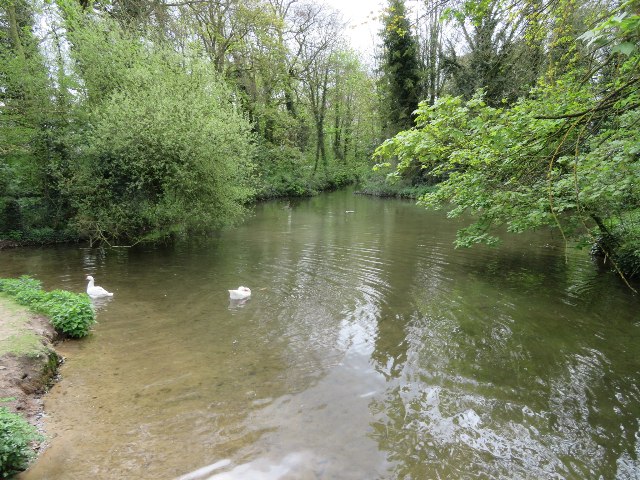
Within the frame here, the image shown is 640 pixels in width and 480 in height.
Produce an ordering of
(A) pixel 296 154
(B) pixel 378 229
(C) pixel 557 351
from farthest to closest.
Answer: (A) pixel 296 154 < (B) pixel 378 229 < (C) pixel 557 351

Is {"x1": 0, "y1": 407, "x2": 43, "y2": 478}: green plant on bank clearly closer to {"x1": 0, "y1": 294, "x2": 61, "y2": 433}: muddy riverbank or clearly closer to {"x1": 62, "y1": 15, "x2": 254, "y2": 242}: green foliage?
{"x1": 0, "y1": 294, "x2": 61, "y2": 433}: muddy riverbank

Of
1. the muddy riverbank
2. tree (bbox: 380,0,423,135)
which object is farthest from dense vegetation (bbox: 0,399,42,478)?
tree (bbox: 380,0,423,135)

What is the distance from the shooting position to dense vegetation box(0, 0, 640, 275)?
16.7 feet

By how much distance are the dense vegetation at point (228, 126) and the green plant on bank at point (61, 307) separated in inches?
236

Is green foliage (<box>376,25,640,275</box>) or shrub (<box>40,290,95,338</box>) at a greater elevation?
green foliage (<box>376,25,640,275</box>)

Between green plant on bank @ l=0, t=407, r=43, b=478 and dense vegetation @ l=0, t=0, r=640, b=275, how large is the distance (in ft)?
16.4

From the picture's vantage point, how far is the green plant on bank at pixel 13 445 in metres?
3.59

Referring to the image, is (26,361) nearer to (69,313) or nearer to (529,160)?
(69,313)

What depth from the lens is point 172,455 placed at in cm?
419

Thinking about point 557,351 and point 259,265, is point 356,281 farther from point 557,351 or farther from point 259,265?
point 557,351

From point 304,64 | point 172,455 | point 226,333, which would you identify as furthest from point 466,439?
point 304,64

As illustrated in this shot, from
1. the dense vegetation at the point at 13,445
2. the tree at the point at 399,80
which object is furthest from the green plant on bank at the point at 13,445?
the tree at the point at 399,80

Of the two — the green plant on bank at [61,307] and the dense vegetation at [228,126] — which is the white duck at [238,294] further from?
the dense vegetation at [228,126]

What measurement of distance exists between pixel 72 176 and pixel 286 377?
12.4 meters
